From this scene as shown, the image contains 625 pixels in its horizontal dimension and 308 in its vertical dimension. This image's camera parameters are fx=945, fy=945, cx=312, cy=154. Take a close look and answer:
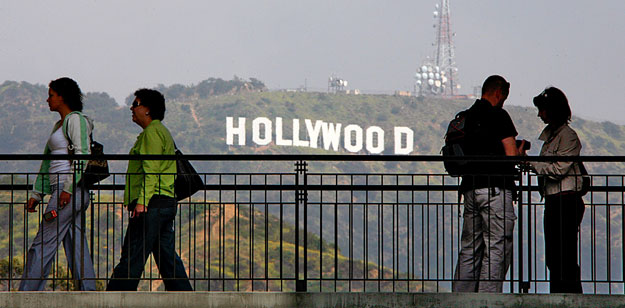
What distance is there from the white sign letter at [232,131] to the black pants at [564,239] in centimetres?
11257

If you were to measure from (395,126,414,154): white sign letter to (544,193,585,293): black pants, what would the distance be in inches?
4570

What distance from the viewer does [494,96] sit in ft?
21.6

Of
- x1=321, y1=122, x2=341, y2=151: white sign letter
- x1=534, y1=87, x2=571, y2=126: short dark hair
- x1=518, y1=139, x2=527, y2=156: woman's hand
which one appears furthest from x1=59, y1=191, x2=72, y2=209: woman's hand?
x1=321, y1=122, x2=341, y2=151: white sign letter

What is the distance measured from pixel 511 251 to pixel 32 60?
114 metres

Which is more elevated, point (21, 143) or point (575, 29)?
point (575, 29)

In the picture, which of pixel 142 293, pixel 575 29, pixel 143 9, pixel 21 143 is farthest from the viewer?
pixel 575 29

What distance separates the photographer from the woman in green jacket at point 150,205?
21.6 ft

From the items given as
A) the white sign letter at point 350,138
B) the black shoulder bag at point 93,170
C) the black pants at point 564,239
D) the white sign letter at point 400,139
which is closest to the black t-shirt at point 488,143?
the black pants at point 564,239

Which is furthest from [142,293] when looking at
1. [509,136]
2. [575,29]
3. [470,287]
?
[575,29]

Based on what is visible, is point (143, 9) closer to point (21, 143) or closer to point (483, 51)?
point (21, 143)

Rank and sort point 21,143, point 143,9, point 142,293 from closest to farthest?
point 142,293
point 21,143
point 143,9

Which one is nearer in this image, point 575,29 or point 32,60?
point 32,60

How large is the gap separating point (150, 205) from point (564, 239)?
297 cm

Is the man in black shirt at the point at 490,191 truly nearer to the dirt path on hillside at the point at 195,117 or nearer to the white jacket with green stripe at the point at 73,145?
the white jacket with green stripe at the point at 73,145
